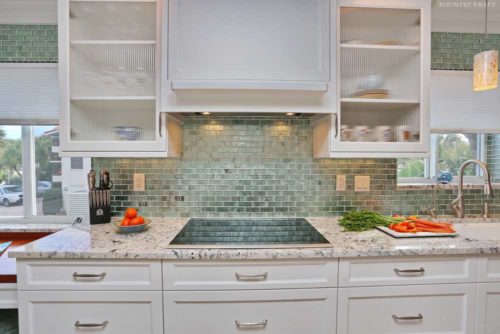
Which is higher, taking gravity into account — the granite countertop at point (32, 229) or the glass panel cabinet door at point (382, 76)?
the glass panel cabinet door at point (382, 76)

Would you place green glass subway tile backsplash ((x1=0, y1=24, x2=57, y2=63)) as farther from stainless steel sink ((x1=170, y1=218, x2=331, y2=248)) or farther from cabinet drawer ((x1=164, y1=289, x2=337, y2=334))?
cabinet drawer ((x1=164, y1=289, x2=337, y2=334))

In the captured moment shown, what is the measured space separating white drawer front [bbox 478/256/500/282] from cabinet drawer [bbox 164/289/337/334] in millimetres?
763

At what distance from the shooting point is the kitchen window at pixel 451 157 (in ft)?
Answer: 6.89

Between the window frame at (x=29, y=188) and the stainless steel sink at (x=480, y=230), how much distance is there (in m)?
2.76

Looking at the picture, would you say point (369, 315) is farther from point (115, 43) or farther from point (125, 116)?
point (115, 43)

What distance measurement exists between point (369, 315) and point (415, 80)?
1371 mm

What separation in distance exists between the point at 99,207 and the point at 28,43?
129cm

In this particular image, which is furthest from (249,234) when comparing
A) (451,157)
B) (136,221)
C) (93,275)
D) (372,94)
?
(451,157)

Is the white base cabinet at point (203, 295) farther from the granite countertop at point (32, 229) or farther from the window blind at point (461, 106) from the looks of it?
the window blind at point (461, 106)

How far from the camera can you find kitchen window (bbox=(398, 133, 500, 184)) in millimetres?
2102

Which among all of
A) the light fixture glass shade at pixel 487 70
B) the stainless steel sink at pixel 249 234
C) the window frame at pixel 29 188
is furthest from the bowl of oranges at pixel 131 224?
the light fixture glass shade at pixel 487 70

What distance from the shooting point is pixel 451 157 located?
2127 millimetres

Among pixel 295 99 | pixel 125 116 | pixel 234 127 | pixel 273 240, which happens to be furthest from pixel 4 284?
pixel 295 99

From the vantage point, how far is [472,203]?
205 centimetres
